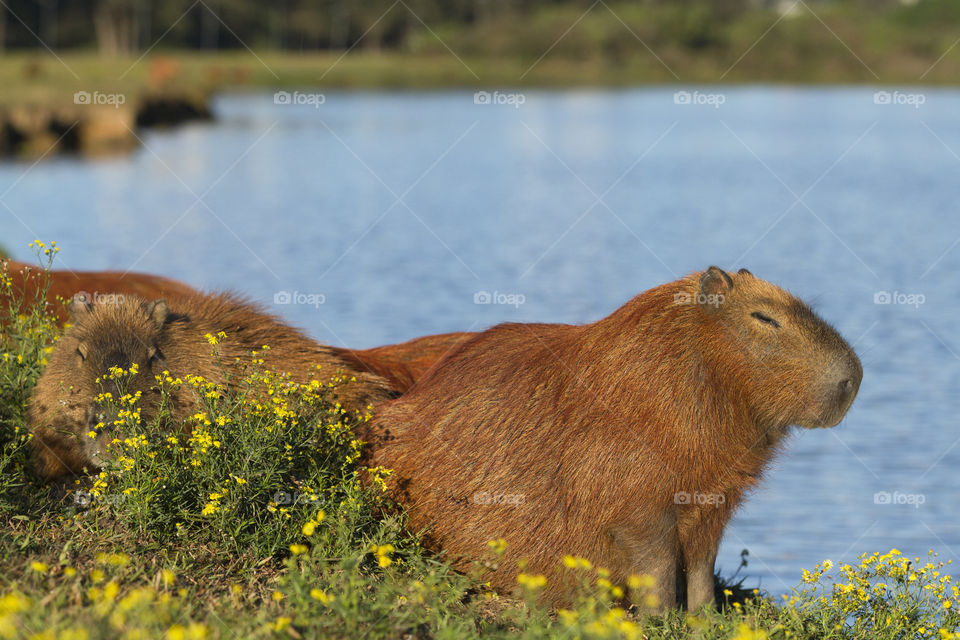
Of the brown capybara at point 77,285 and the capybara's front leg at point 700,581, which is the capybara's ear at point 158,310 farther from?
the capybara's front leg at point 700,581

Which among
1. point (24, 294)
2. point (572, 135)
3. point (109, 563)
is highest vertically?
point (572, 135)

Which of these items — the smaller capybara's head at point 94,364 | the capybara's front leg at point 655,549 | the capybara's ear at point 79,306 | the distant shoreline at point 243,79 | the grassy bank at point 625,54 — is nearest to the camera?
the capybara's front leg at point 655,549

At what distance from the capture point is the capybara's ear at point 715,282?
187 inches

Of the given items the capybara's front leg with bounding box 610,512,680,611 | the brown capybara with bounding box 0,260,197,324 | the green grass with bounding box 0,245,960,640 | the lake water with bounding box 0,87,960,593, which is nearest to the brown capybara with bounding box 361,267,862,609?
the capybara's front leg with bounding box 610,512,680,611

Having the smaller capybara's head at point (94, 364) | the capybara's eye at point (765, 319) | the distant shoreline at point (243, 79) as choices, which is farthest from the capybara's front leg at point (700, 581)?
the distant shoreline at point (243, 79)

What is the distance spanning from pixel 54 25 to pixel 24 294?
241ft

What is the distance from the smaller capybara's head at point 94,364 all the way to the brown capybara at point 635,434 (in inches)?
47.5

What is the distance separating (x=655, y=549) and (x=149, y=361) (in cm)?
237

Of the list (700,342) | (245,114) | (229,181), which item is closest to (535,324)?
(700,342)

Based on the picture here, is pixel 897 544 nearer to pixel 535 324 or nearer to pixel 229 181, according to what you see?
pixel 535 324

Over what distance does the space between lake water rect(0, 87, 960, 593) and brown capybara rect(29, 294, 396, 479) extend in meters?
0.59

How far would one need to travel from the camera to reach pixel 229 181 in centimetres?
2648

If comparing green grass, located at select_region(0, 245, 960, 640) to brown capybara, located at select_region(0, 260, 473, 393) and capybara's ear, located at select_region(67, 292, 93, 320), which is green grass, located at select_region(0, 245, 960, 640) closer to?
capybara's ear, located at select_region(67, 292, 93, 320)

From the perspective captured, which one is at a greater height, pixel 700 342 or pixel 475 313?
pixel 475 313
